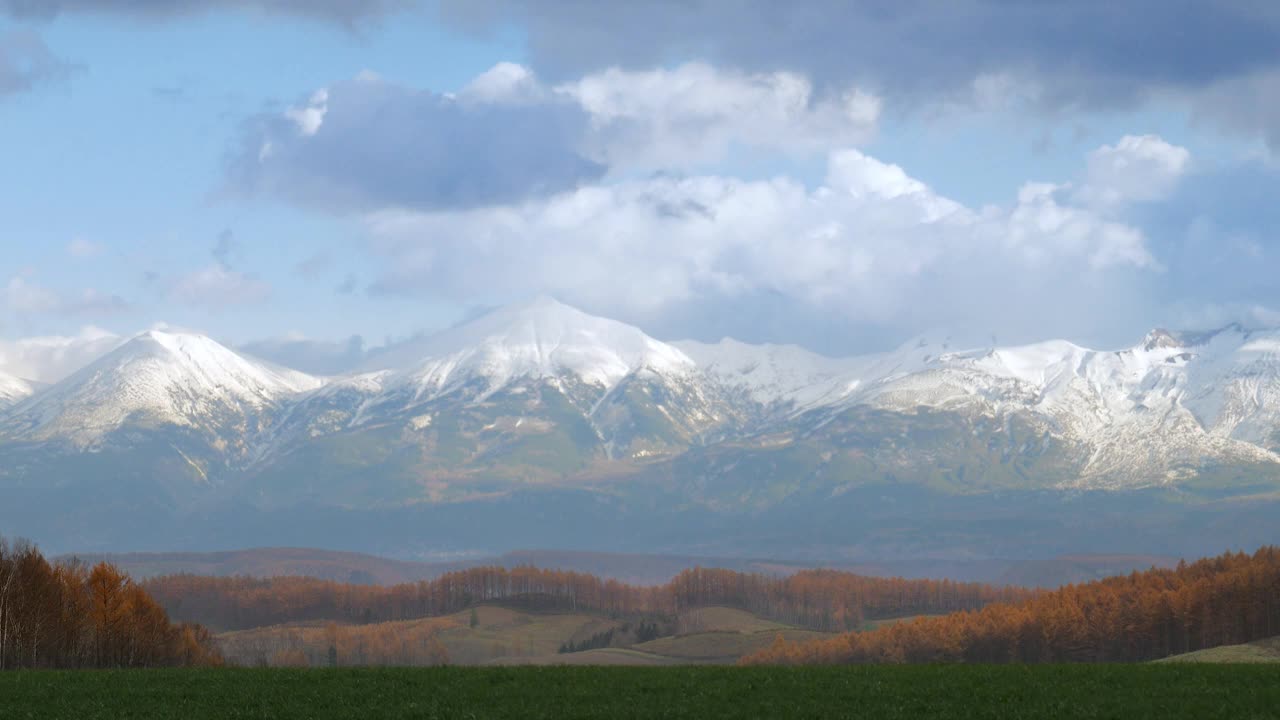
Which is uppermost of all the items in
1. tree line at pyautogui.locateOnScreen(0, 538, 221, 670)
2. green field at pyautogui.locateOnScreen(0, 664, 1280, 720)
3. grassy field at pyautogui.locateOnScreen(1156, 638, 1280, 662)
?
tree line at pyautogui.locateOnScreen(0, 538, 221, 670)

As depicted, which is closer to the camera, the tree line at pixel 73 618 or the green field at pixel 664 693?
the green field at pixel 664 693

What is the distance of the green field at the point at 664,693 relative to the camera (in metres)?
71.0

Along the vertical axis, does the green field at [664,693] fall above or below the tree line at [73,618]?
below

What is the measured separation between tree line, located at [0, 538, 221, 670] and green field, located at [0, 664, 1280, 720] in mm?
48974

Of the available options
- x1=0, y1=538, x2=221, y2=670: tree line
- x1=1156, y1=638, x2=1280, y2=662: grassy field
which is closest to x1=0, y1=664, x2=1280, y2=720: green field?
x1=0, y1=538, x2=221, y2=670: tree line

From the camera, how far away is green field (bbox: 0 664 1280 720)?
7100 cm

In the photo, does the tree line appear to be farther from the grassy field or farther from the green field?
the grassy field

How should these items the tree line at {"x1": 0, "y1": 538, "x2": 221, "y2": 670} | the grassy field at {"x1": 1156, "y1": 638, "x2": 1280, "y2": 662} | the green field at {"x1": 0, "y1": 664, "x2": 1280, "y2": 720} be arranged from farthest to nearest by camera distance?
the grassy field at {"x1": 1156, "y1": 638, "x2": 1280, "y2": 662}, the tree line at {"x1": 0, "y1": 538, "x2": 221, "y2": 670}, the green field at {"x1": 0, "y1": 664, "x2": 1280, "y2": 720}

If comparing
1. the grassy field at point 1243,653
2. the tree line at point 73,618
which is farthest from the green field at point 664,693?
the grassy field at point 1243,653

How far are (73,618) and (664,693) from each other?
8617 centimetres

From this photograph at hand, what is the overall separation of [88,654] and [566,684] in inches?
3213

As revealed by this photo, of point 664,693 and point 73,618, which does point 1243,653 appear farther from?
point 73,618

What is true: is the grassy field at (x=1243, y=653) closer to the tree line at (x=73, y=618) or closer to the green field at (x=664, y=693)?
the green field at (x=664, y=693)

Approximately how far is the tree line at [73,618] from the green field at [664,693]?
1928 inches
